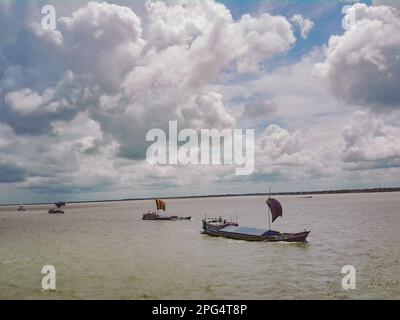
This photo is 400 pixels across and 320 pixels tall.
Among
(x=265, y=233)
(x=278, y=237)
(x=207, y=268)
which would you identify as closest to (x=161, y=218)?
(x=265, y=233)

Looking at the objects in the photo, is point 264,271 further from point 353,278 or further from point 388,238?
point 388,238

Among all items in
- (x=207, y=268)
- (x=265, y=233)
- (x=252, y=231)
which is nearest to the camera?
(x=207, y=268)

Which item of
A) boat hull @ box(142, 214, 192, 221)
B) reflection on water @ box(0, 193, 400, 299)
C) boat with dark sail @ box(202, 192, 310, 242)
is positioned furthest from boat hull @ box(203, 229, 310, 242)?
boat hull @ box(142, 214, 192, 221)

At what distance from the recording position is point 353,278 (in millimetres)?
30859

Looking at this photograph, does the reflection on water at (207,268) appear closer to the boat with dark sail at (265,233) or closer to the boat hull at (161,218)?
the boat with dark sail at (265,233)

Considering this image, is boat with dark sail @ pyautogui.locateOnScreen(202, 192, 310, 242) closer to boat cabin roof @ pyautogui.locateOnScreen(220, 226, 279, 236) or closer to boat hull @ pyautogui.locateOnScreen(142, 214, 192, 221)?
boat cabin roof @ pyautogui.locateOnScreen(220, 226, 279, 236)

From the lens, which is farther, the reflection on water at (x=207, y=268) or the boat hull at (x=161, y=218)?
the boat hull at (x=161, y=218)

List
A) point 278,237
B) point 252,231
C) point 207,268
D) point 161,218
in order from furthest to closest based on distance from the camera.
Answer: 1. point 161,218
2. point 252,231
3. point 278,237
4. point 207,268

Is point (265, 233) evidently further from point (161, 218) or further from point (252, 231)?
point (161, 218)

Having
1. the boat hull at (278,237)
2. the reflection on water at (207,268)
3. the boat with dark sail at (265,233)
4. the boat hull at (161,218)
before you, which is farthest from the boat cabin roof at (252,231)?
the boat hull at (161,218)

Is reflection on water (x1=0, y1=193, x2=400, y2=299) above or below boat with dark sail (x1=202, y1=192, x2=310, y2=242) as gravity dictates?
below

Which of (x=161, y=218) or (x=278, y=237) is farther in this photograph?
(x=161, y=218)

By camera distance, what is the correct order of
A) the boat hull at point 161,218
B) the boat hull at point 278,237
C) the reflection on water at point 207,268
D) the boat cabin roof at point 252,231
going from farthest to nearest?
the boat hull at point 161,218 < the boat cabin roof at point 252,231 < the boat hull at point 278,237 < the reflection on water at point 207,268
